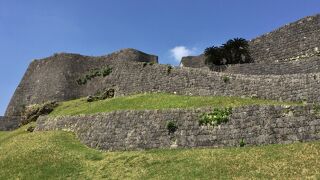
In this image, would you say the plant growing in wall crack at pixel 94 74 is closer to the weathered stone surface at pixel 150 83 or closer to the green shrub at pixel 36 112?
the weathered stone surface at pixel 150 83

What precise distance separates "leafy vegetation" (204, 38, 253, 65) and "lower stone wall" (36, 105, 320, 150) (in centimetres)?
1834

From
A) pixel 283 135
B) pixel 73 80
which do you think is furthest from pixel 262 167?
pixel 73 80

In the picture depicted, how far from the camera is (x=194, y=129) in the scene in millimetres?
27297

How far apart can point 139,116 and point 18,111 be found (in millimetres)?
37233

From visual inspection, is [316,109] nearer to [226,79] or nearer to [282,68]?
[226,79]

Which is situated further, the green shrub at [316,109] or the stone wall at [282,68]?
the stone wall at [282,68]

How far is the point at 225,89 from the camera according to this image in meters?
38.4

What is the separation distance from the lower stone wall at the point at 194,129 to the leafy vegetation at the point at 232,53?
18.3 metres

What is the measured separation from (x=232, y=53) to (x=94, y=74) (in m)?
20.9

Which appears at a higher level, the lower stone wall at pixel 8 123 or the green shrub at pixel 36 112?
the green shrub at pixel 36 112

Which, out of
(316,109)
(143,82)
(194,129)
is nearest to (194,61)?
(143,82)

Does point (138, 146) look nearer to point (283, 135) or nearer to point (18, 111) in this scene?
point (283, 135)

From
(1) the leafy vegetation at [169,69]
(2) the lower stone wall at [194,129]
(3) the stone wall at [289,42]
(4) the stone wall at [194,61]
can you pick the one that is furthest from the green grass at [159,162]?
(4) the stone wall at [194,61]

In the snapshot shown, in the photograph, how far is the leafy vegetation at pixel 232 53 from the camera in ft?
156
